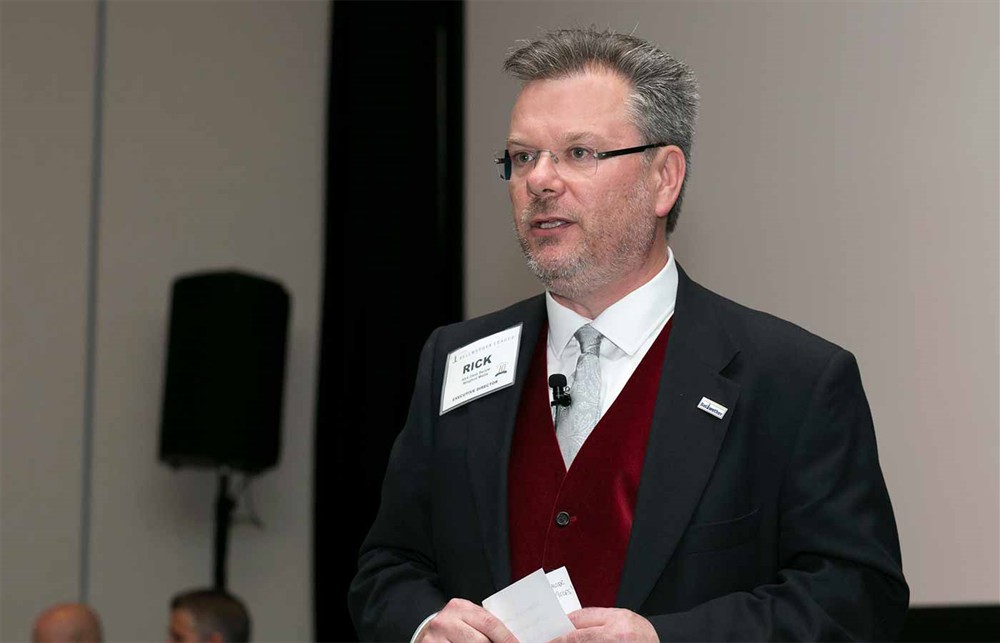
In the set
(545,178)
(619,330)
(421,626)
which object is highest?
(545,178)

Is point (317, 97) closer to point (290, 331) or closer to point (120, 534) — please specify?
point (290, 331)

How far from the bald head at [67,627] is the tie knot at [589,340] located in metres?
2.69

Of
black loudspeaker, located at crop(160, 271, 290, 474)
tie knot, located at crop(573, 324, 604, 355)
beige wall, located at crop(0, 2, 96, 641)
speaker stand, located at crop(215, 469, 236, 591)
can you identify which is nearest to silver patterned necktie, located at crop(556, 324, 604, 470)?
tie knot, located at crop(573, 324, 604, 355)

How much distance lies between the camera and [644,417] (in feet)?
6.40

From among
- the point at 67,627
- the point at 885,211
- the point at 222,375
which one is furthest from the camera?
the point at 222,375

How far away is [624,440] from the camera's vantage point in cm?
193

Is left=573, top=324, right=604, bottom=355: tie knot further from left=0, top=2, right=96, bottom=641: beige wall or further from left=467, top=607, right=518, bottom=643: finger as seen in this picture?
left=0, top=2, right=96, bottom=641: beige wall

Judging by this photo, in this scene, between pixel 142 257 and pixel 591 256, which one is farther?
pixel 142 257

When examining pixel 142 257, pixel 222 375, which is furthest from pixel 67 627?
pixel 142 257

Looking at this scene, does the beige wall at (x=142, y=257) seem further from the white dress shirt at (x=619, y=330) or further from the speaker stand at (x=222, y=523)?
the white dress shirt at (x=619, y=330)

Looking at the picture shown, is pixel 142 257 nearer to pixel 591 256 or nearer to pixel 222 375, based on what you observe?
pixel 222 375

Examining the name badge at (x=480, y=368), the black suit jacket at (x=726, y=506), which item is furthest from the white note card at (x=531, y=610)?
the name badge at (x=480, y=368)

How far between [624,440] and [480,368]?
285 mm

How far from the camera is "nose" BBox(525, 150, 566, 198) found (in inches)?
78.7
